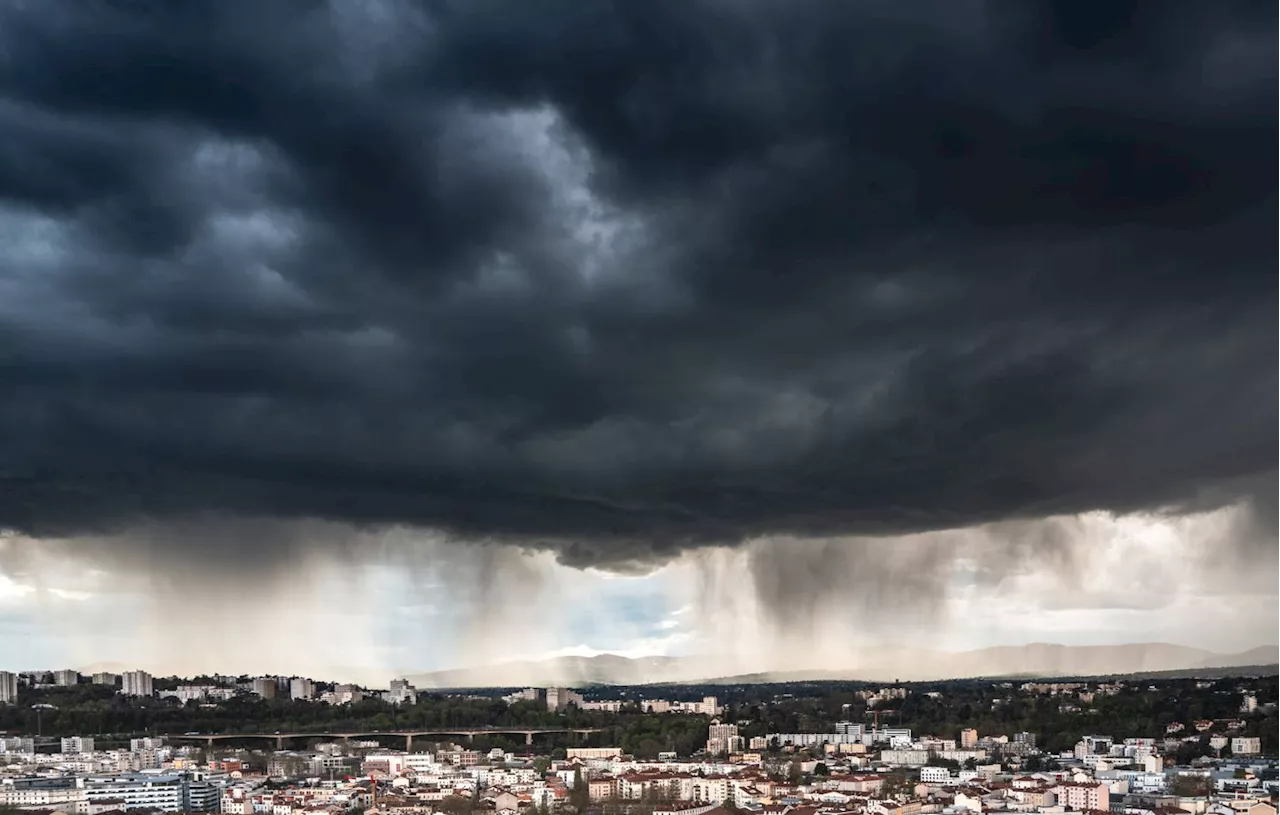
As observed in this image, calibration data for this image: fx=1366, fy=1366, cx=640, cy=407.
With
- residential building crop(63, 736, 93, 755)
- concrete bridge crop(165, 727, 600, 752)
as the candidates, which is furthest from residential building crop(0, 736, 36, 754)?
concrete bridge crop(165, 727, 600, 752)

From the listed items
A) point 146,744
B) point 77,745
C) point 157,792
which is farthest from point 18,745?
point 157,792

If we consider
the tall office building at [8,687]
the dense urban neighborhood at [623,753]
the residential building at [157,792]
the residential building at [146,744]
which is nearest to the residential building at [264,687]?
the dense urban neighborhood at [623,753]

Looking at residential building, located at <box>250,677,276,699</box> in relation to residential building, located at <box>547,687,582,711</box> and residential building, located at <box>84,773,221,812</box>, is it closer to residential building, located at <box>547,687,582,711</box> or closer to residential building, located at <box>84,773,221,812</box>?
residential building, located at <box>547,687,582,711</box>

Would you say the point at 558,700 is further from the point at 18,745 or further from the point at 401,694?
the point at 18,745

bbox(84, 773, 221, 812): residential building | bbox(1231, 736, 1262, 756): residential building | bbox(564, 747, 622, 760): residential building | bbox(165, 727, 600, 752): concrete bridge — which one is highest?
bbox(84, 773, 221, 812): residential building

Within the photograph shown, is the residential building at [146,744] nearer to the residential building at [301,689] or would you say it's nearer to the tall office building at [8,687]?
the tall office building at [8,687]

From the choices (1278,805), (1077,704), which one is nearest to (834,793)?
(1278,805)

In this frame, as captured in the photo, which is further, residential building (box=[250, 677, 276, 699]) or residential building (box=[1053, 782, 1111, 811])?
residential building (box=[250, 677, 276, 699])
